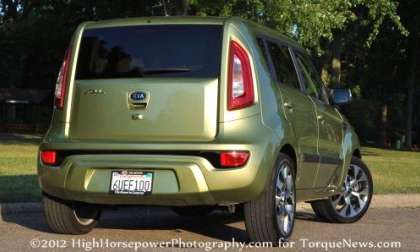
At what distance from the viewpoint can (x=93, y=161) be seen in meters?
6.46

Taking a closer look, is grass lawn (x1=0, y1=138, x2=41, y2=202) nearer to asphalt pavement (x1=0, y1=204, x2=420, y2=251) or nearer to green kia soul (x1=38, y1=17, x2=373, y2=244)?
asphalt pavement (x1=0, y1=204, x2=420, y2=251)

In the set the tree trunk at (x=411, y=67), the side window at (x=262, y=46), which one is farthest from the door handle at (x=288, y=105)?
the tree trunk at (x=411, y=67)

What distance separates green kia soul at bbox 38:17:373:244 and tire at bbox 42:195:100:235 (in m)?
0.01

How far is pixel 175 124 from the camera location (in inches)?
252

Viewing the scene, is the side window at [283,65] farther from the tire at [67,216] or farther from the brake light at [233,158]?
the tire at [67,216]

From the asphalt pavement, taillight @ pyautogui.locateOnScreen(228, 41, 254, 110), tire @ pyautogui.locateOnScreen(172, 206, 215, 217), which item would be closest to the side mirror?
the asphalt pavement

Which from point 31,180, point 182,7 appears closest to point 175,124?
point 31,180

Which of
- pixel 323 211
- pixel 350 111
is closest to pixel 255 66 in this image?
pixel 323 211

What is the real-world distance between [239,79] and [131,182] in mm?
1217

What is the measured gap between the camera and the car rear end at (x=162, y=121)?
6.25 m

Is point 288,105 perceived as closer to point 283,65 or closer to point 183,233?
point 283,65

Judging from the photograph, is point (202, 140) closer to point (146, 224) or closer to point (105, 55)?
point (105, 55)

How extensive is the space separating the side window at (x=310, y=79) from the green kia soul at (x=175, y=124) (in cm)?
78

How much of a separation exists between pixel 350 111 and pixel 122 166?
4171cm
